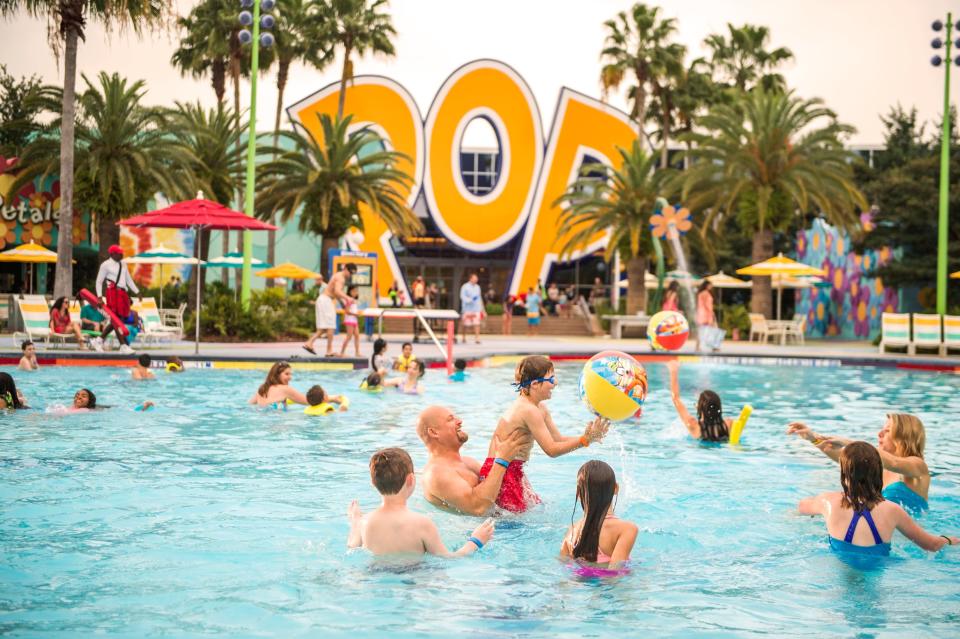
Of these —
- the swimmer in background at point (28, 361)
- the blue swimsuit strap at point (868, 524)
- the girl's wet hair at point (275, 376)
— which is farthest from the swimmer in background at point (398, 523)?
the swimmer in background at point (28, 361)

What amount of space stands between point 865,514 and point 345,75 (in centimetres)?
3956

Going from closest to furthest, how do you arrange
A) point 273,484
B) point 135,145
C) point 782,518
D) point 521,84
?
point 782,518, point 273,484, point 135,145, point 521,84

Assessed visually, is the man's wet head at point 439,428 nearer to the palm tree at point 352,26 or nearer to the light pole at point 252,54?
the light pole at point 252,54

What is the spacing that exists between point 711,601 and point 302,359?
44.8ft

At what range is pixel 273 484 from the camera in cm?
842

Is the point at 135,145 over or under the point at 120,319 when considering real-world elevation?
over

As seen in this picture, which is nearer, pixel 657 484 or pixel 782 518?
pixel 782 518

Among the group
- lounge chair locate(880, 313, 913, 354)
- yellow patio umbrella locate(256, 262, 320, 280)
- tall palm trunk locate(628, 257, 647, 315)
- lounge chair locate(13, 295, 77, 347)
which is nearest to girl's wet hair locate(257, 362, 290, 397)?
lounge chair locate(13, 295, 77, 347)

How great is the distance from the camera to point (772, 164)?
32094 mm

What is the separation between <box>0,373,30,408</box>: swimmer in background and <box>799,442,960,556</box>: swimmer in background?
9.24 meters

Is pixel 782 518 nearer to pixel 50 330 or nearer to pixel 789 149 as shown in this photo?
pixel 50 330

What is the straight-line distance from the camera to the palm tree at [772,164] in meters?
31.6

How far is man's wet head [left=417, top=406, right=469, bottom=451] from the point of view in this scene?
6.59 m

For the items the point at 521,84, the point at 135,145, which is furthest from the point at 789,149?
the point at 135,145
